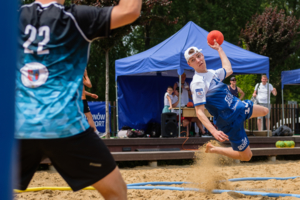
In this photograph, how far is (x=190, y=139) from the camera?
9547 mm

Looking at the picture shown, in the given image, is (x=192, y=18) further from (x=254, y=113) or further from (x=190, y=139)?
(x=254, y=113)

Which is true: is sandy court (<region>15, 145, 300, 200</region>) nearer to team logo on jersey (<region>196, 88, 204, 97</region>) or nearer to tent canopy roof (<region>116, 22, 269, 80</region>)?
team logo on jersey (<region>196, 88, 204, 97</region>)

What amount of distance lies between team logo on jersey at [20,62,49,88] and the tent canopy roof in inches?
318

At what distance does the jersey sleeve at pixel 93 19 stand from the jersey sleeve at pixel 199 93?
8.87 ft

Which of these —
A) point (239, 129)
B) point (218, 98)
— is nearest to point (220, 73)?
point (218, 98)

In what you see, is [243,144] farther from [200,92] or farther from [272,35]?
[272,35]

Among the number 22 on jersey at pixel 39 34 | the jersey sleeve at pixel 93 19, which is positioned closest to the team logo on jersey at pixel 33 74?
the number 22 on jersey at pixel 39 34

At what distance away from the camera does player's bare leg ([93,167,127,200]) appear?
80.0 inches

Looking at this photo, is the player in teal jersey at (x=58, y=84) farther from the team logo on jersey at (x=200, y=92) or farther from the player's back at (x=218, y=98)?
the player's back at (x=218, y=98)

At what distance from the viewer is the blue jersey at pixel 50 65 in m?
1.92

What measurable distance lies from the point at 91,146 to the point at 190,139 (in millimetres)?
7703

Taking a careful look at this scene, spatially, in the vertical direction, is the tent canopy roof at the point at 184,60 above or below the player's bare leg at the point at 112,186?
above

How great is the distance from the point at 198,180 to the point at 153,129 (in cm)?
733

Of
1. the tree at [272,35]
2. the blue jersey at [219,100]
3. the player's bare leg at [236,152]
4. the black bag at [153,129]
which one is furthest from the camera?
the tree at [272,35]
